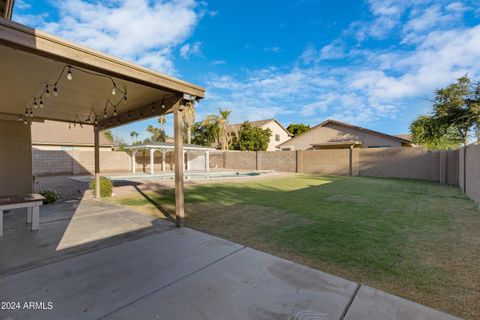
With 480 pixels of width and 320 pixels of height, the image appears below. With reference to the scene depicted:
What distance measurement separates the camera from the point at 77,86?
189 inches

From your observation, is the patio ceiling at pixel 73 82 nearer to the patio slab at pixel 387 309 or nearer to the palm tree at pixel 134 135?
the patio slab at pixel 387 309

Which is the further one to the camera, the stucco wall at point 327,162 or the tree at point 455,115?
the stucco wall at point 327,162

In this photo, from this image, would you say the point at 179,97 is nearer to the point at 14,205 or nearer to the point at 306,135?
the point at 14,205

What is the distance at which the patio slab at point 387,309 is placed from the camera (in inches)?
81.4

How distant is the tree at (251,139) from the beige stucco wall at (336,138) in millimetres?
2840

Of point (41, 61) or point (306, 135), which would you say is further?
point (306, 135)

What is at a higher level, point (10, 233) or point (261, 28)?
point (261, 28)

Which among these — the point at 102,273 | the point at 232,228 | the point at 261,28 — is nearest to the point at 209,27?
the point at 261,28

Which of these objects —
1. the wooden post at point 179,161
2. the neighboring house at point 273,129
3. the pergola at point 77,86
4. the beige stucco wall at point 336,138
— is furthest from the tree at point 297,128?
the wooden post at point 179,161

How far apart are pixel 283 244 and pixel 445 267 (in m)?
2.11

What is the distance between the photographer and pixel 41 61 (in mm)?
3510

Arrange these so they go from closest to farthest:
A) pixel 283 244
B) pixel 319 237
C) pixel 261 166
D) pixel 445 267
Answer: pixel 445 267, pixel 283 244, pixel 319 237, pixel 261 166

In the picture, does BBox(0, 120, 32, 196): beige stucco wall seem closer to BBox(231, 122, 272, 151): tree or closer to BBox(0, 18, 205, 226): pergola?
BBox(0, 18, 205, 226): pergola

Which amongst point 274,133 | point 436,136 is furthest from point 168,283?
point 274,133
